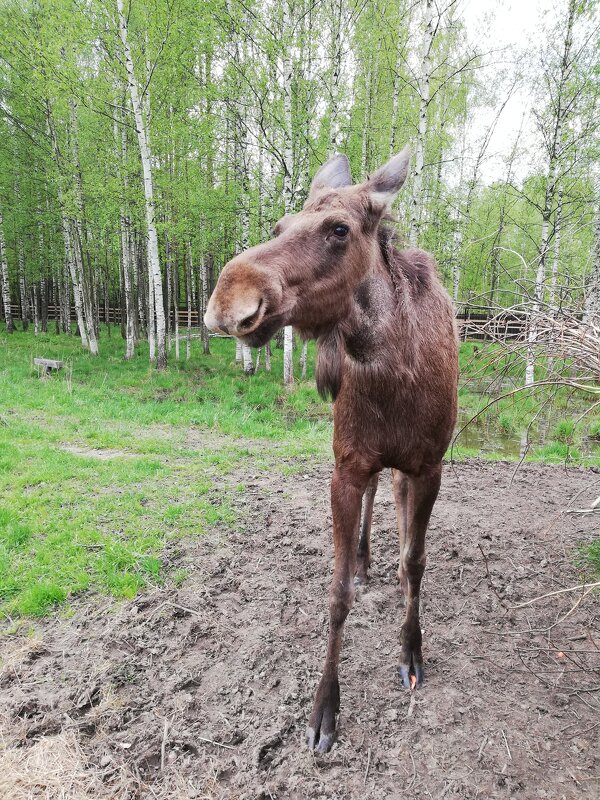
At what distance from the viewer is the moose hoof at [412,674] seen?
254cm

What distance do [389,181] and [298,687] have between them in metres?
2.73

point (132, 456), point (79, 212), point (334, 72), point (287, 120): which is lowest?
point (132, 456)

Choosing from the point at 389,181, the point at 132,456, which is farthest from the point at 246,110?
the point at 389,181

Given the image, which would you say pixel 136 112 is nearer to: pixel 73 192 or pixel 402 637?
pixel 73 192

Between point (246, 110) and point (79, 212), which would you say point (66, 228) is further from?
point (246, 110)

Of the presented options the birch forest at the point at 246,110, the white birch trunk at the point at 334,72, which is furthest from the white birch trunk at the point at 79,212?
the white birch trunk at the point at 334,72

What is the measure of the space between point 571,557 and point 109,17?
1610 cm

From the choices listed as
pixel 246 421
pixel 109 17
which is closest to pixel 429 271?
pixel 246 421

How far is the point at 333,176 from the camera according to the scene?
228 centimetres

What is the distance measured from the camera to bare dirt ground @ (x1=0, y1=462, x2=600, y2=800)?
2008 mm

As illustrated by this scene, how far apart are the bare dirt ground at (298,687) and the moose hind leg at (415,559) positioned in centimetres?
10

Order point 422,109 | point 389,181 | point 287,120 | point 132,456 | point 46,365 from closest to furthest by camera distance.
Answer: point 389,181 → point 132,456 → point 422,109 → point 287,120 → point 46,365

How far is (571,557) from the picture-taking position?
3775 mm

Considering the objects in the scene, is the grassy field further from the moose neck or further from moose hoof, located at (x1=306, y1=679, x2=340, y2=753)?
moose hoof, located at (x1=306, y1=679, x2=340, y2=753)
